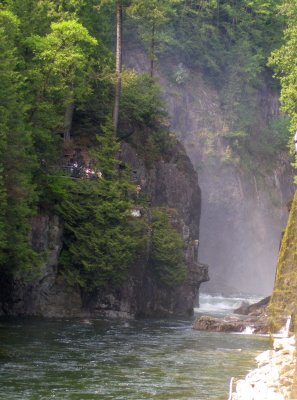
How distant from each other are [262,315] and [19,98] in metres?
20.8

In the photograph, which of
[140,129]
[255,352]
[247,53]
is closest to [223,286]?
[140,129]

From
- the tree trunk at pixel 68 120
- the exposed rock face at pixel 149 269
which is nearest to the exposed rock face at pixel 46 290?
the exposed rock face at pixel 149 269

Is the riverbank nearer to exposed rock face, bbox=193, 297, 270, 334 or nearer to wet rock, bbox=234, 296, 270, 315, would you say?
exposed rock face, bbox=193, 297, 270, 334

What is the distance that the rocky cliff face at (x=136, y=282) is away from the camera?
44.1 meters

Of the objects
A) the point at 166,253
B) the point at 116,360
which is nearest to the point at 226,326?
the point at 166,253

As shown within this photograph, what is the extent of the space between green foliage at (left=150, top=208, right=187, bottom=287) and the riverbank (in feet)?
89.9

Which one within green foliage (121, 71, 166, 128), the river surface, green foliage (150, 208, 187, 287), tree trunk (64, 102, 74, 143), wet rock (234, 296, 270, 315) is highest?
green foliage (121, 71, 166, 128)

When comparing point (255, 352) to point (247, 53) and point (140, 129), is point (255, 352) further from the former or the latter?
point (247, 53)

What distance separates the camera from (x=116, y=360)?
96.7ft

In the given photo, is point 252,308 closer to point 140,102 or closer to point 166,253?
point 166,253

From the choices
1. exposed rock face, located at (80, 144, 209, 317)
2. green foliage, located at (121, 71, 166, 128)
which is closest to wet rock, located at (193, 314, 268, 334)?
exposed rock face, located at (80, 144, 209, 317)

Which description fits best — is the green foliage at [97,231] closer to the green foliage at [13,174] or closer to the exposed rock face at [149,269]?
the exposed rock face at [149,269]

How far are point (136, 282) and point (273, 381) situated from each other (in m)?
30.5

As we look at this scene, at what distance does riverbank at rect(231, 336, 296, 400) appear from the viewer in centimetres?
1986
